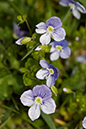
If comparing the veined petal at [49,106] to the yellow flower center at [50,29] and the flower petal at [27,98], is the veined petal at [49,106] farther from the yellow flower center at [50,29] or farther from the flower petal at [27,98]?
the yellow flower center at [50,29]

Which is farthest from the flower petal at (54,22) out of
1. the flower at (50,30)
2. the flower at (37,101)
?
the flower at (37,101)

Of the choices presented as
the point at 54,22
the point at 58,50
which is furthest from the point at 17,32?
the point at 54,22

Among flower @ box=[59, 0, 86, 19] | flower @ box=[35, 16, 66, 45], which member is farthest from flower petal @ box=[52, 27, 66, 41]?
flower @ box=[59, 0, 86, 19]

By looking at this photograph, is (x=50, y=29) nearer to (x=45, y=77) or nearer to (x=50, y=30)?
(x=50, y=30)

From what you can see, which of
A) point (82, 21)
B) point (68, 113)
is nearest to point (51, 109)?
point (68, 113)

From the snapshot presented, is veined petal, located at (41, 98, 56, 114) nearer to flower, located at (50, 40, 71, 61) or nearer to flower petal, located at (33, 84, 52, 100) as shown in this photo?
flower petal, located at (33, 84, 52, 100)

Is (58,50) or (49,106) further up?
(58,50)
